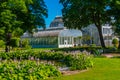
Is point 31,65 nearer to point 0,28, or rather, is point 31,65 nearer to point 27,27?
point 0,28

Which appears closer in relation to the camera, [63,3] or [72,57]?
[72,57]

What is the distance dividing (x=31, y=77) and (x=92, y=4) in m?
26.7

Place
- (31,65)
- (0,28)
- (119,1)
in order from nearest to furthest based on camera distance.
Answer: (31,65), (0,28), (119,1)

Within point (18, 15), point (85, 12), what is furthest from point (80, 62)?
point (85, 12)

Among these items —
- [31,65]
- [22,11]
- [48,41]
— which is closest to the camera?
[31,65]

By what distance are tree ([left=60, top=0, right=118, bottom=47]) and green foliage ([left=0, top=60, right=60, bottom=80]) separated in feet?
82.5

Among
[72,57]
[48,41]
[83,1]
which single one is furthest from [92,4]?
[48,41]

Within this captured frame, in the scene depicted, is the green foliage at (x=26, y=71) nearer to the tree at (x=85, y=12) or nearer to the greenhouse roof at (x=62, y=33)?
the tree at (x=85, y=12)

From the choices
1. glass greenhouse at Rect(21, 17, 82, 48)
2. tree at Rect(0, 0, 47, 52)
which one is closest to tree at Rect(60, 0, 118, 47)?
tree at Rect(0, 0, 47, 52)

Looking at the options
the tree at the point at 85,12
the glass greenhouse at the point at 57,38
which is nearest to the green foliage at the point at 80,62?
the tree at the point at 85,12

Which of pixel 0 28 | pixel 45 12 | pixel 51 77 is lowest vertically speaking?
pixel 51 77

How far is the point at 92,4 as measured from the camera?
37531mm

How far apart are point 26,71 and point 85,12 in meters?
29.0

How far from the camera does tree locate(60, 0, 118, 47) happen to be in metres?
38.1
